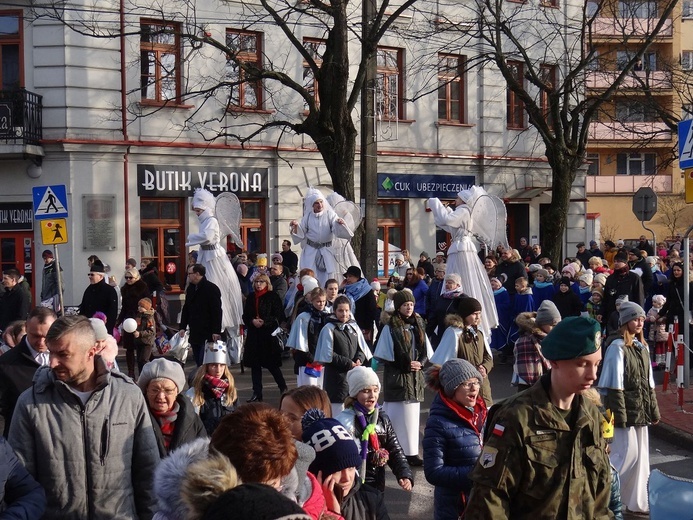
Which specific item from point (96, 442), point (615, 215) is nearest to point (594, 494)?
point (96, 442)

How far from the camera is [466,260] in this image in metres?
17.1

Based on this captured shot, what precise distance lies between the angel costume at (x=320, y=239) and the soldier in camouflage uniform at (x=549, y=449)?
13.2 m

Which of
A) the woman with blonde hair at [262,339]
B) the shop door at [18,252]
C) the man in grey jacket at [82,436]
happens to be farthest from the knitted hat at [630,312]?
the shop door at [18,252]

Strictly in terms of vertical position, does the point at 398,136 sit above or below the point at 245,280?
above

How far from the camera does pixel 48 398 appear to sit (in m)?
4.68

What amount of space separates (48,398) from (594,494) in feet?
8.12

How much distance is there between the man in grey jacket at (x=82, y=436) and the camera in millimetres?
4621

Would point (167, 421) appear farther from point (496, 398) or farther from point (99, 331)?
point (496, 398)

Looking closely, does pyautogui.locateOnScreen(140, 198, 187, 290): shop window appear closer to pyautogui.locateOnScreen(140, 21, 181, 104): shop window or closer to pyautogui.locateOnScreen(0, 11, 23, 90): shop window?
pyautogui.locateOnScreen(140, 21, 181, 104): shop window

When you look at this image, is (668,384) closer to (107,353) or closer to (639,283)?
(639,283)

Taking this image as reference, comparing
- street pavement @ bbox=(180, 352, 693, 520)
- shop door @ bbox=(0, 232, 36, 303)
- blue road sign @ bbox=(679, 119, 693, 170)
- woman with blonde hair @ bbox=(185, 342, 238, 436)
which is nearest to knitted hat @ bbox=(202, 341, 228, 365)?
woman with blonde hair @ bbox=(185, 342, 238, 436)

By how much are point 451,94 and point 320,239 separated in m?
14.1

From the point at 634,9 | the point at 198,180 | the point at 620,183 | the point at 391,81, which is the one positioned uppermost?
the point at 634,9

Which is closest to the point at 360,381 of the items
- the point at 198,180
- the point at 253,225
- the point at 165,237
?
the point at 165,237
